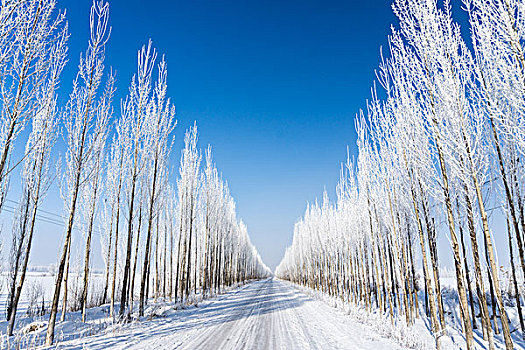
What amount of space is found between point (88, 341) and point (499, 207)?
8.83 metres

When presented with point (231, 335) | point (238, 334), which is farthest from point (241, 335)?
point (231, 335)

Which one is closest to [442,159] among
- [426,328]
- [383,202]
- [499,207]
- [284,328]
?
[499,207]

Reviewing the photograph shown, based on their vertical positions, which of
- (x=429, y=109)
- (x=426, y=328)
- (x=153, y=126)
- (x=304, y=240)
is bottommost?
(x=426, y=328)

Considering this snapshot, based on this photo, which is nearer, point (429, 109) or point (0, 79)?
point (0, 79)

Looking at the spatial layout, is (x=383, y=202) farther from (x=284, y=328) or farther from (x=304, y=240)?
(x=304, y=240)

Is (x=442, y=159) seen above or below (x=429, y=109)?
below

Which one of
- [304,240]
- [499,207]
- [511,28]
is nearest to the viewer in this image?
[511,28]

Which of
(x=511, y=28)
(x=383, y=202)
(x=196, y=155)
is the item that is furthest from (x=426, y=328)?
(x=196, y=155)

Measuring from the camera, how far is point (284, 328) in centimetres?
771

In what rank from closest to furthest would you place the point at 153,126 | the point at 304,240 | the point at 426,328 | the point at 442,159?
the point at 442,159
the point at 426,328
the point at 153,126
the point at 304,240

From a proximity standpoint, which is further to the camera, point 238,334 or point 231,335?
point 238,334

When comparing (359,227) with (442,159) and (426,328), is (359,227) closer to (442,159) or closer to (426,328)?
(426,328)

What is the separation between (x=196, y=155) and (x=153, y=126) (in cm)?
684

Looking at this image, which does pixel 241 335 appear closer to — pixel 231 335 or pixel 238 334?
pixel 238 334
